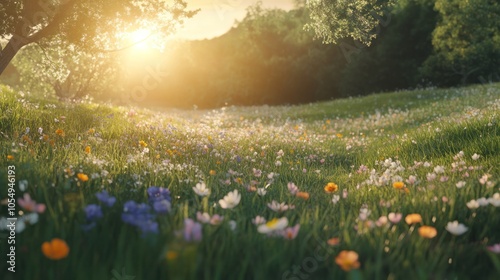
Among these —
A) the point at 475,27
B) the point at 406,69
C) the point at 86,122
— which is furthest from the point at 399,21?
the point at 86,122

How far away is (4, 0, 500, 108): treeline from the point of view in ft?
134

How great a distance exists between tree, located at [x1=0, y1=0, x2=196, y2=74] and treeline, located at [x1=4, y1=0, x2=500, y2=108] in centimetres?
2069

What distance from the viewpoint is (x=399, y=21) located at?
1868 inches

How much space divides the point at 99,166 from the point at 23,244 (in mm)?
2138

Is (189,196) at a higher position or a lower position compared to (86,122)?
lower

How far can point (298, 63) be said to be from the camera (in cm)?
5428

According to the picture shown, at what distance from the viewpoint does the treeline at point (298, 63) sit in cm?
4097

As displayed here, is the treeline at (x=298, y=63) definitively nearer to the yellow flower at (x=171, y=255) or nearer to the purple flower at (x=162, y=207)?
the purple flower at (x=162, y=207)

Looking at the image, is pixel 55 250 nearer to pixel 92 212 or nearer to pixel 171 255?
pixel 171 255

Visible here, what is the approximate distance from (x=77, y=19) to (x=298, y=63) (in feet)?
151

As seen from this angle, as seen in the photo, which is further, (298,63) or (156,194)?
(298,63)

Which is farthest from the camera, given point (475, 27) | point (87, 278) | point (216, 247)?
point (475, 27)

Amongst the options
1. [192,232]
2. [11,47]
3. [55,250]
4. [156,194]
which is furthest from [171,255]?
[11,47]

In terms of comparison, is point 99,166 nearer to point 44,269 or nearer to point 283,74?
point 44,269
